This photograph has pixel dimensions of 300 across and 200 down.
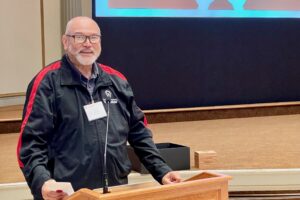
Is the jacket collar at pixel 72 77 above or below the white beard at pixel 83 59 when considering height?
below

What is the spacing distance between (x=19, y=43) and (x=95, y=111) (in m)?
3.72

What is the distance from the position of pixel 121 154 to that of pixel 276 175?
154 centimetres

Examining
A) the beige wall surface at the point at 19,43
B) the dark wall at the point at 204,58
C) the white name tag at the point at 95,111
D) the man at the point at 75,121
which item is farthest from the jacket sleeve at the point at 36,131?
the beige wall surface at the point at 19,43

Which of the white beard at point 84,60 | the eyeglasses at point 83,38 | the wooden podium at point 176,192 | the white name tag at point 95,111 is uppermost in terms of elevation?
the eyeglasses at point 83,38

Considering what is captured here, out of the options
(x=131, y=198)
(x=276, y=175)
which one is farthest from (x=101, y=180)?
(x=276, y=175)

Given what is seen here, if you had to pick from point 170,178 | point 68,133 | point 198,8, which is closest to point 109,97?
point 68,133

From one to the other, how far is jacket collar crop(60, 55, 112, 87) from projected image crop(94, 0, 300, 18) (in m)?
3.15

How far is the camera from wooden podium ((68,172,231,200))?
4.66ft

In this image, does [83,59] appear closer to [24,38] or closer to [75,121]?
[75,121]

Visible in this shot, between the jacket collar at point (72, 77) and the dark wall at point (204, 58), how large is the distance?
3137 millimetres

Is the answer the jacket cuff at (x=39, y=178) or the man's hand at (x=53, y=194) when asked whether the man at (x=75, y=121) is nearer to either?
the jacket cuff at (x=39, y=178)

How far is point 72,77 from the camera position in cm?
189

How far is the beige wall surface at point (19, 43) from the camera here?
207 inches

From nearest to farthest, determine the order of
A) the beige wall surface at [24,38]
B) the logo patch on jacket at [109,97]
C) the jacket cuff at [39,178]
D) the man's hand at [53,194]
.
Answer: the man's hand at [53,194]
the jacket cuff at [39,178]
the logo patch on jacket at [109,97]
the beige wall surface at [24,38]
